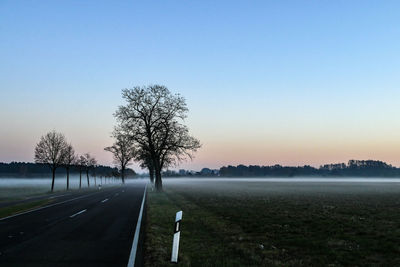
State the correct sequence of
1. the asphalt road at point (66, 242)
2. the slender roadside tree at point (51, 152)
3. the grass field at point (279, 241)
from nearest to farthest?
the asphalt road at point (66, 242)
the grass field at point (279, 241)
the slender roadside tree at point (51, 152)

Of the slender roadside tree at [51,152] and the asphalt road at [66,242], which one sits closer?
the asphalt road at [66,242]

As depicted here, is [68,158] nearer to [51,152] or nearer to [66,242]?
[51,152]

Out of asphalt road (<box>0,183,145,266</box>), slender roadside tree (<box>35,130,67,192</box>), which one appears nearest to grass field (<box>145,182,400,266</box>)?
asphalt road (<box>0,183,145,266</box>)

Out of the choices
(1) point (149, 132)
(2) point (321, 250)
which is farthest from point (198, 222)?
(1) point (149, 132)

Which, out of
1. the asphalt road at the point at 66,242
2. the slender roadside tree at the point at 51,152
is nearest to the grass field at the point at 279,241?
the asphalt road at the point at 66,242

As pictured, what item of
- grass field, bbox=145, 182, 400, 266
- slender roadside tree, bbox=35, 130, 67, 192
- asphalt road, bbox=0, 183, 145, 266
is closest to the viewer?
asphalt road, bbox=0, 183, 145, 266

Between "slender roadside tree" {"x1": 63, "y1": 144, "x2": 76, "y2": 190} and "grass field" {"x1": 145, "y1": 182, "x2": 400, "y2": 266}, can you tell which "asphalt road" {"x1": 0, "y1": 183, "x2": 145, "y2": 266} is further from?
"slender roadside tree" {"x1": 63, "y1": 144, "x2": 76, "y2": 190}

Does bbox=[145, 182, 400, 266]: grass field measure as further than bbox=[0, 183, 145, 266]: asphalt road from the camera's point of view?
Yes

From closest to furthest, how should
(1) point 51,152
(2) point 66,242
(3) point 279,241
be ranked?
1. (2) point 66,242
2. (3) point 279,241
3. (1) point 51,152

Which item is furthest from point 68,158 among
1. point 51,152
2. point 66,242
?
point 66,242

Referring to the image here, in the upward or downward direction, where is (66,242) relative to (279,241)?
upward

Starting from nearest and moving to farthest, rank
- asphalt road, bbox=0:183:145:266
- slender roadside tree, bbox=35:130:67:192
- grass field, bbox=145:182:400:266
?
1. asphalt road, bbox=0:183:145:266
2. grass field, bbox=145:182:400:266
3. slender roadside tree, bbox=35:130:67:192

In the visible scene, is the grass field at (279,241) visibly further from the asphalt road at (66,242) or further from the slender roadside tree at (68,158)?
the slender roadside tree at (68,158)

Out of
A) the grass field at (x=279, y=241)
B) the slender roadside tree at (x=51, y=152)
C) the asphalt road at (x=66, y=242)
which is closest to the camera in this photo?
the asphalt road at (x=66, y=242)
